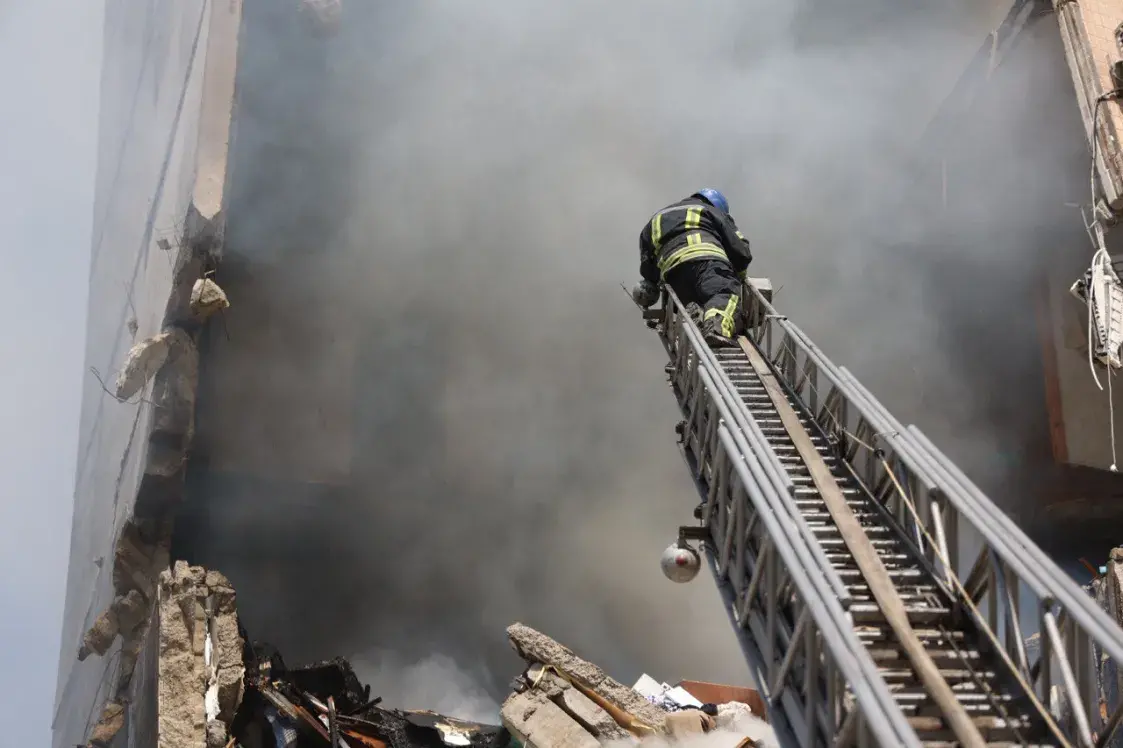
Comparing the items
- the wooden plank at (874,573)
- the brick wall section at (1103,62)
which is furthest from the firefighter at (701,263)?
the brick wall section at (1103,62)

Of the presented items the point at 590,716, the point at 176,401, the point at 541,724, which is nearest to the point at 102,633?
the point at 176,401

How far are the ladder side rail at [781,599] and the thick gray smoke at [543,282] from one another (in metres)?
5.97

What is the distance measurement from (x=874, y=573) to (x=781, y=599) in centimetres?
39

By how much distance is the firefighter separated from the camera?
20.0 ft

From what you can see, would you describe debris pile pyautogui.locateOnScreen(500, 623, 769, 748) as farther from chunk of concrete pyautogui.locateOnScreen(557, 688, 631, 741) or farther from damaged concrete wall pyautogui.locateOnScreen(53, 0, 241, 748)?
damaged concrete wall pyautogui.locateOnScreen(53, 0, 241, 748)

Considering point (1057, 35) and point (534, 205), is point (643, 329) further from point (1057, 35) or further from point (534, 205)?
point (1057, 35)

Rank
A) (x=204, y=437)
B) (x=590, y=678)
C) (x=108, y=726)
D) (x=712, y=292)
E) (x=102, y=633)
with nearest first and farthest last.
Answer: (x=712, y=292)
(x=590, y=678)
(x=108, y=726)
(x=102, y=633)
(x=204, y=437)

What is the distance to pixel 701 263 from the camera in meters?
6.32

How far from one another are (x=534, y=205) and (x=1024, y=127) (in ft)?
18.0

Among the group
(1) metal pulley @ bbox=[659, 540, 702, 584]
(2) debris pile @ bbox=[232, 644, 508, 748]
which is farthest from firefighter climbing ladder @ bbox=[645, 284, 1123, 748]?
(2) debris pile @ bbox=[232, 644, 508, 748]

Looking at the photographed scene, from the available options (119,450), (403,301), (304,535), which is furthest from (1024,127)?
(119,450)

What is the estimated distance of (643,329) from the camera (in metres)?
11.4

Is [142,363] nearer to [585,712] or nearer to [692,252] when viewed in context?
[585,712]

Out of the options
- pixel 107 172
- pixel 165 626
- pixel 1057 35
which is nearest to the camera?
pixel 165 626
